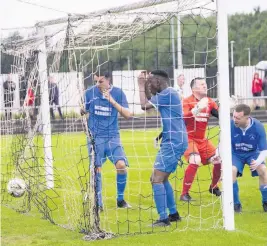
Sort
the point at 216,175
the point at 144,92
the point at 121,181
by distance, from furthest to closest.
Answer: the point at 216,175, the point at 121,181, the point at 144,92

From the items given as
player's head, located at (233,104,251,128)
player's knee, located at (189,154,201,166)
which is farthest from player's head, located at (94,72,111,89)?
player's head, located at (233,104,251,128)

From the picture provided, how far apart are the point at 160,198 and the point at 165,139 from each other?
0.77 m

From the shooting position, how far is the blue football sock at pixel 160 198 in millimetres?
9227

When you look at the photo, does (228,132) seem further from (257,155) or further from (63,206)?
(63,206)

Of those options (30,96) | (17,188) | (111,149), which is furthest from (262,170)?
(30,96)

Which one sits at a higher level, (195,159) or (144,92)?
(144,92)

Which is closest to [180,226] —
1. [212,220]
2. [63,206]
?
[212,220]

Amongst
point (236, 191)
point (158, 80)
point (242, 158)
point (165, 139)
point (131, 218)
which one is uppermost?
point (158, 80)

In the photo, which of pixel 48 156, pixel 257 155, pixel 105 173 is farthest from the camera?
pixel 105 173

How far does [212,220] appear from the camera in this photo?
9.76m

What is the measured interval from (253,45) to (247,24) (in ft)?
14.1

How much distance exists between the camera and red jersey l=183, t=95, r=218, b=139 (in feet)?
36.4

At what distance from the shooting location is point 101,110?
10969 millimetres

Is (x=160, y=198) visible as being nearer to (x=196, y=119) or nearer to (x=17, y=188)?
(x=196, y=119)
